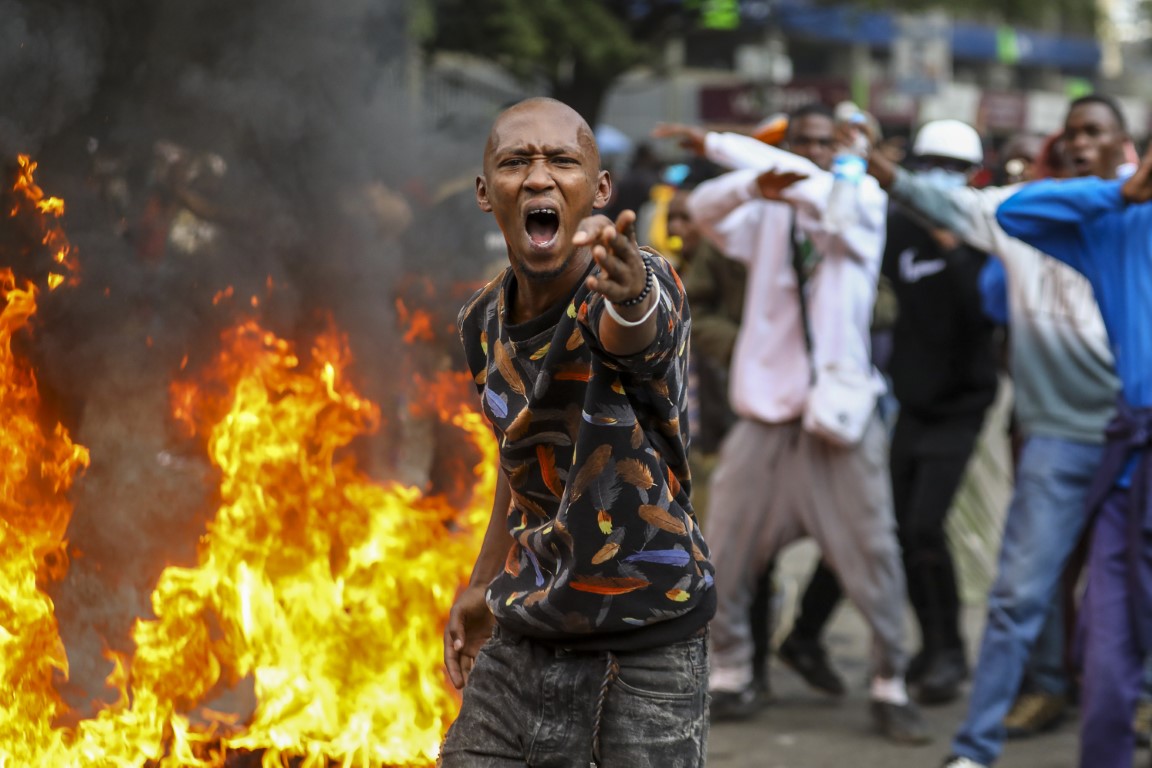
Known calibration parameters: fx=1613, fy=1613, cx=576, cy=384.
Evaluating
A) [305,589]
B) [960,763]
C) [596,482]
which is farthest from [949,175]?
[596,482]

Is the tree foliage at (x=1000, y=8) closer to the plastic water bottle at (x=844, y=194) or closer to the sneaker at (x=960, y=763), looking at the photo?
the plastic water bottle at (x=844, y=194)

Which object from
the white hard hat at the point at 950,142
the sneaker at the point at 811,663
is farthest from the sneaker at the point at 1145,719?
the white hard hat at the point at 950,142

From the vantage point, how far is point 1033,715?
5.87 meters

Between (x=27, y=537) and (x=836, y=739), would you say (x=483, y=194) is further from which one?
(x=836, y=739)

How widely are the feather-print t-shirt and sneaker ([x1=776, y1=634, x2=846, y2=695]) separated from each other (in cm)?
355

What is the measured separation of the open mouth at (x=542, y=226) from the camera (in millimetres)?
2691

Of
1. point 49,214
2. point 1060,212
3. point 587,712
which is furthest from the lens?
point 1060,212

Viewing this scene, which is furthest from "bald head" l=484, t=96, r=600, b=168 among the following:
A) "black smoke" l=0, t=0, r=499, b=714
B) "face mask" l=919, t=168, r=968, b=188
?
"face mask" l=919, t=168, r=968, b=188

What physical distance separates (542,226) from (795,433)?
3.22 meters

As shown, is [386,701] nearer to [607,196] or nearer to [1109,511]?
[607,196]

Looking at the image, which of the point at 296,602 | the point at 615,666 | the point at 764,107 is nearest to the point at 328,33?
the point at 296,602

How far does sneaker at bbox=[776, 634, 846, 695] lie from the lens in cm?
626

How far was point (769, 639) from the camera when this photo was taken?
6.29m

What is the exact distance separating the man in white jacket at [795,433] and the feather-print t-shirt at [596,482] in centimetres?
288
